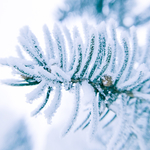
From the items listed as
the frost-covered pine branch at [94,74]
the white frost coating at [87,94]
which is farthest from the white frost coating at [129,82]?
the white frost coating at [87,94]


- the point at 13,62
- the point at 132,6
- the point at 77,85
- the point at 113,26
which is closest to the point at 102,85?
the point at 77,85

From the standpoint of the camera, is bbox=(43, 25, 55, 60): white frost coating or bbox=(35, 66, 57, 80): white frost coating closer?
bbox=(35, 66, 57, 80): white frost coating

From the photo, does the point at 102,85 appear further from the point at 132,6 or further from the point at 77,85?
the point at 132,6

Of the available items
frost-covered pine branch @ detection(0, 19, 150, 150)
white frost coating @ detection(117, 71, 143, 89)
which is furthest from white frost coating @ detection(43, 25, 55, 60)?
white frost coating @ detection(117, 71, 143, 89)

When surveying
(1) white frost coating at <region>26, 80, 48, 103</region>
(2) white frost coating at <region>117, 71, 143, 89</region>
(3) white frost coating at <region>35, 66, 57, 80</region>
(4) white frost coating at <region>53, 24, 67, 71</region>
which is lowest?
(1) white frost coating at <region>26, 80, 48, 103</region>

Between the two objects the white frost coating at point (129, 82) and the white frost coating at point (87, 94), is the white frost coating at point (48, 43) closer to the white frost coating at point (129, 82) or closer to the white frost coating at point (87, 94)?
the white frost coating at point (87, 94)

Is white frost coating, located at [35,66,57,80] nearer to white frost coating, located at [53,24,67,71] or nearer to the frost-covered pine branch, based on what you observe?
the frost-covered pine branch

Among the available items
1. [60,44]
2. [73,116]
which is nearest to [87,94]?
[73,116]

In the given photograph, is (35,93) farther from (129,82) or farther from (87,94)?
(129,82)
